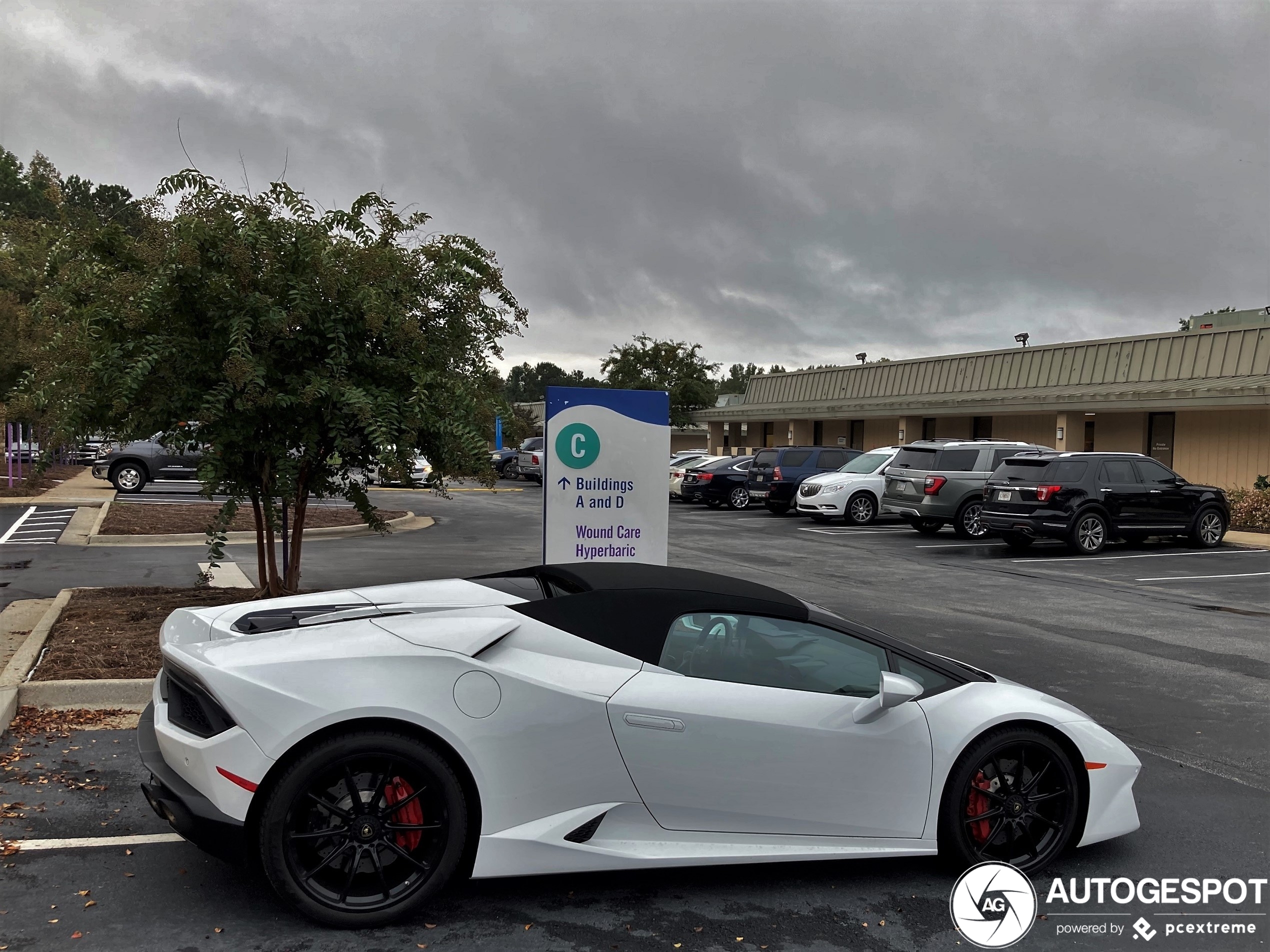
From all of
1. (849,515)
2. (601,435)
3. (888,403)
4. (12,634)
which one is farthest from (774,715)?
(888,403)

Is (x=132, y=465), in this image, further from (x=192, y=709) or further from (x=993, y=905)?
(x=993, y=905)

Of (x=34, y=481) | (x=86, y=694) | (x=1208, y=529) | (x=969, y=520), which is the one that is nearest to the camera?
(x=86, y=694)

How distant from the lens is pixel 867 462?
24.5 m

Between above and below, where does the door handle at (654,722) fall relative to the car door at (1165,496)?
below

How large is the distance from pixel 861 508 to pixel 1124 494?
6836mm

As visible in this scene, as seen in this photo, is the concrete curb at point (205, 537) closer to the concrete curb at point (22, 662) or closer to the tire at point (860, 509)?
the concrete curb at point (22, 662)

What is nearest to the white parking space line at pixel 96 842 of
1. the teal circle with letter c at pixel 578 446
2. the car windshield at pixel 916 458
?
the teal circle with letter c at pixel 578 446

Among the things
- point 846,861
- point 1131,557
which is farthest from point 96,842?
point 1131,557

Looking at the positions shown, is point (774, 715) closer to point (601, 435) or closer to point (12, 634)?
point (601, 435)

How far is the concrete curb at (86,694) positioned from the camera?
6.46m

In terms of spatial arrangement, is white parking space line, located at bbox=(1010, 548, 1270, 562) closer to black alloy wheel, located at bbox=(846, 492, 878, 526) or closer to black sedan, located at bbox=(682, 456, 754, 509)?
black alloy wheel, located at bbox=(846, 492, 878, 526)

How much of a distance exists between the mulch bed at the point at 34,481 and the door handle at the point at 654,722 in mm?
15359

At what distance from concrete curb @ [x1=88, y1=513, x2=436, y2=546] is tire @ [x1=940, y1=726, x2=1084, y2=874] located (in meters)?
12.1

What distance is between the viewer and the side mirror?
4.02 metres
